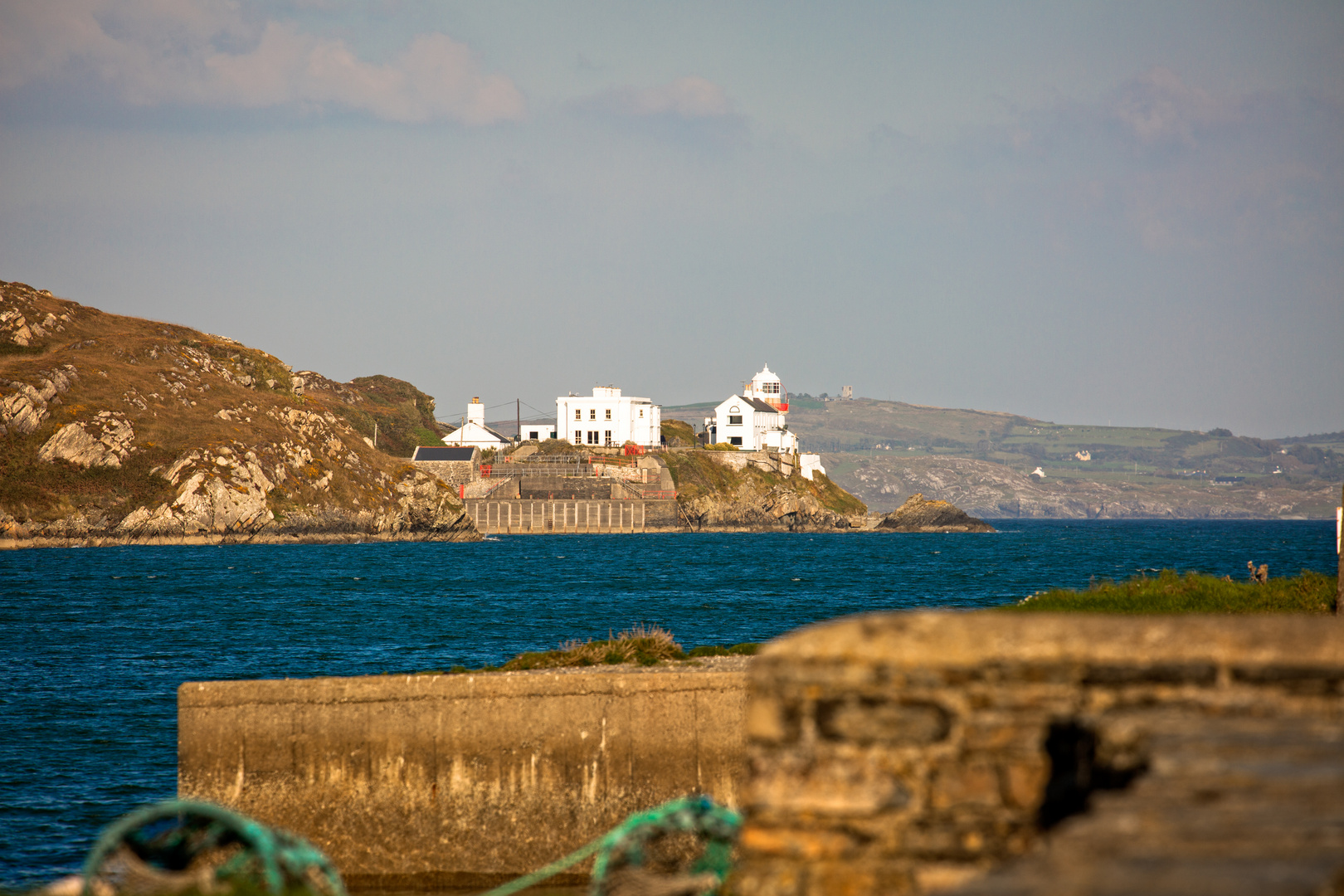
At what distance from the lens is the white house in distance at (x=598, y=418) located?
165250 mm

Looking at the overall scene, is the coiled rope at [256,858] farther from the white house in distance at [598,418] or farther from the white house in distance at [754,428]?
the white house in distance at [754,428]

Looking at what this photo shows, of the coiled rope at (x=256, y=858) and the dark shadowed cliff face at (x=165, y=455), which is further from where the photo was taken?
the dark shadowed cliff face at (x=165, y=455)

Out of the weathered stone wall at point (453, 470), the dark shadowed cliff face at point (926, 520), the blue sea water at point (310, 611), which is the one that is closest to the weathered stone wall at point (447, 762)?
the blue sea water at point (310, 611)

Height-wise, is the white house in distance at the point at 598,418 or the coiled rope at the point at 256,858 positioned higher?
the white house in distance at the point at 598,418

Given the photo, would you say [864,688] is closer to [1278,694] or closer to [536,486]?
[1278,694]

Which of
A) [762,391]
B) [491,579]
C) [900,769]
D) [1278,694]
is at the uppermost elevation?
[762,391]

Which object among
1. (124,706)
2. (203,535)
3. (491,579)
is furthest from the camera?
(203,535)

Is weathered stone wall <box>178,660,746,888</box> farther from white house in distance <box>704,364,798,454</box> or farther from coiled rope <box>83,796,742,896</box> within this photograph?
white house in distance <box>704,364,798,454</box>

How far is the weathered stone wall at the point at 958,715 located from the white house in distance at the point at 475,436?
162 metres

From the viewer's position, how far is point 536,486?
151750 millimetres

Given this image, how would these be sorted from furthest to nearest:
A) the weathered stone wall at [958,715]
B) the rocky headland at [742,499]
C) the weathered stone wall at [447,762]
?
1. the rocky headland at [742,499]
2. the weathered stone wall at [447,762]
3. the weathered stone wall at [958,715]

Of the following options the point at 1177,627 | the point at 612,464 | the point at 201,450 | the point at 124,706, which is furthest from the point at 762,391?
the point at 1177,627

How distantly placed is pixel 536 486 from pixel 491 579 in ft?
262

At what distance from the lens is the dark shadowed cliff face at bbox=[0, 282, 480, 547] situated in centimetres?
11975
